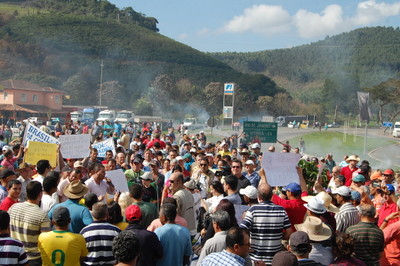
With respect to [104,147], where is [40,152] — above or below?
Answer: above

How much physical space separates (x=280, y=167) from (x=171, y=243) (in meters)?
2.71

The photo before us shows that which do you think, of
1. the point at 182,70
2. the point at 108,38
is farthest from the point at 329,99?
the point at 108,38

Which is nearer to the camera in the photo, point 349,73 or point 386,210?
point 386,210

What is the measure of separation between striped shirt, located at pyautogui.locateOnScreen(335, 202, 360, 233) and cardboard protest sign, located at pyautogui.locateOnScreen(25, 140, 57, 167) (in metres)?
5.60

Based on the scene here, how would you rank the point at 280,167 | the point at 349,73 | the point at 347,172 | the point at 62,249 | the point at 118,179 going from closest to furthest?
the point at 62,249, the point at 280,167, the point at 118,179, the point at 347,172, the point at 349,73

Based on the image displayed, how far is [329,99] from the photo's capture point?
4833 inches

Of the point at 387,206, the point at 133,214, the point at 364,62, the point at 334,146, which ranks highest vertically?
the point at 364,62

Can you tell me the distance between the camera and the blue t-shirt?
5348 mm

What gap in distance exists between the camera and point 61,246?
15.9 feet

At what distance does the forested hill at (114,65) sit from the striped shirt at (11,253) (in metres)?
85.1

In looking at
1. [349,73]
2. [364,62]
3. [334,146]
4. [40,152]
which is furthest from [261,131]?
[364,62]

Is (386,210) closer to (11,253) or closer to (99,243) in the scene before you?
(99,243)

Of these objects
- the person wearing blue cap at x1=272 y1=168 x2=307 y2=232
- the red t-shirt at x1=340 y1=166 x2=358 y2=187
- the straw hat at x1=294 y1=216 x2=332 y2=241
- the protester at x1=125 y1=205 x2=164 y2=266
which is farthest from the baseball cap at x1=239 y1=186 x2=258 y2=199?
the red t-shirt at x1=340 y1=166 x2=358 y2=187

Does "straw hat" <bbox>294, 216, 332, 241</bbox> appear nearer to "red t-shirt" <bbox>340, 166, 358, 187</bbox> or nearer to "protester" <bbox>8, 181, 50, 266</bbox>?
→ "protester" <bbox>8, 181, 50, 266</bbox>
